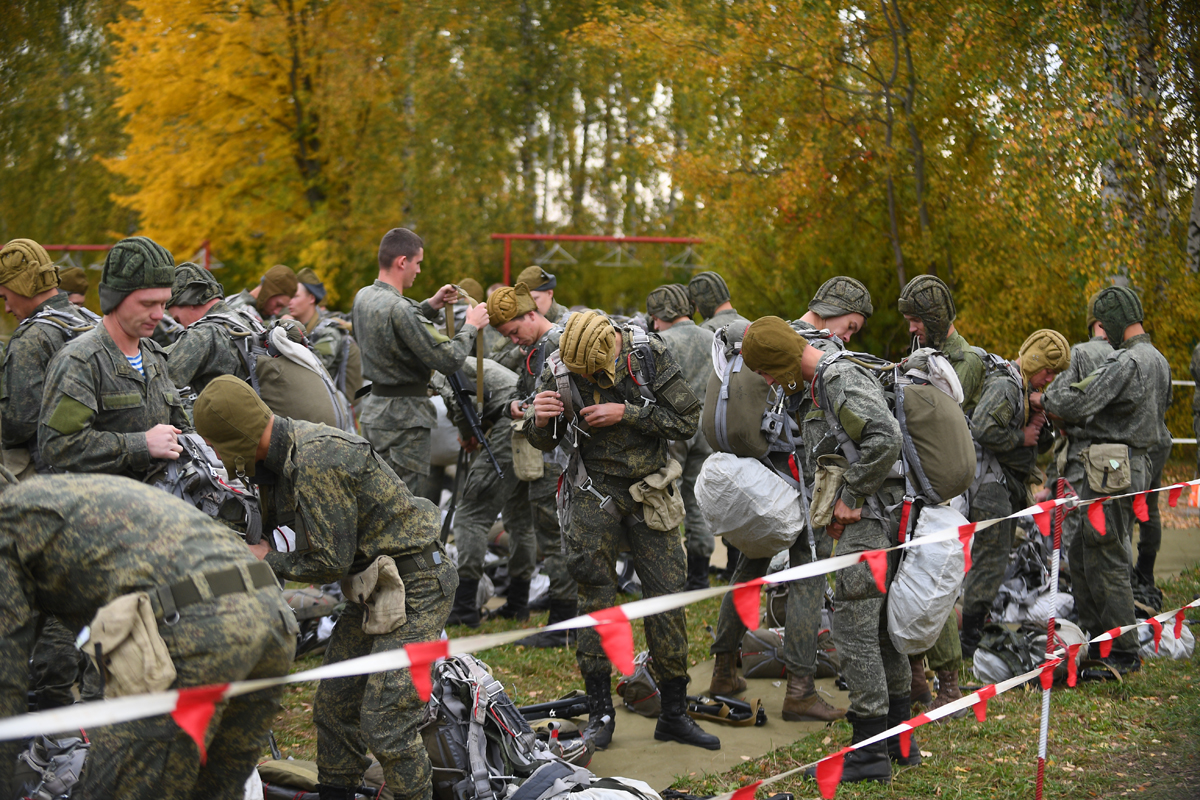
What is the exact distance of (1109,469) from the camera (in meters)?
6.00

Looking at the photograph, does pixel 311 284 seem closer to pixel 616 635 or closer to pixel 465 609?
pixel 465 609

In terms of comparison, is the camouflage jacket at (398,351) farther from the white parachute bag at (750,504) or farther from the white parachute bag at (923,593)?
the white parachute bag at (923,593)

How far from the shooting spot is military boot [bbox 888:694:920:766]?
4.61m

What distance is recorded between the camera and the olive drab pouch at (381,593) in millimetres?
3600

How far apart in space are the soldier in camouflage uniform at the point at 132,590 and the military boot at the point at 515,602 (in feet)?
13.8

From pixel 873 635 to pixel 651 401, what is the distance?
4.93 feet

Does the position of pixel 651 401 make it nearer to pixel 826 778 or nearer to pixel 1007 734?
pixel 826 778

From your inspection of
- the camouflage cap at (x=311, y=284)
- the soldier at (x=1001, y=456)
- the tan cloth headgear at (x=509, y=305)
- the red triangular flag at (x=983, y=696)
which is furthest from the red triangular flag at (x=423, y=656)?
the camouflage cap at (x=311, y=284)

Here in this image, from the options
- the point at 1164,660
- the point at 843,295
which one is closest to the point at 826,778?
the point at 843,295

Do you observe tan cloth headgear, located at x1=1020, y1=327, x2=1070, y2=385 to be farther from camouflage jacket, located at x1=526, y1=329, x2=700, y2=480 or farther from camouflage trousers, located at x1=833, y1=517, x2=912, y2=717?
camouflage jacket, located at x1=526, y1=329, x2=700, y2=480

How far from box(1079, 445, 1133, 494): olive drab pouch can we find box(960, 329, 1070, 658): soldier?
286 mm

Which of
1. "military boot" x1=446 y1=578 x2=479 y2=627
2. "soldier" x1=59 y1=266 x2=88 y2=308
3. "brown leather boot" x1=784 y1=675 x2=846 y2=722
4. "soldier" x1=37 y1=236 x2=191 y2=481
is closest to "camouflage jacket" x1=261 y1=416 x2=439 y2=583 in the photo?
"soldier" x1=37 y1=236 x2=191 y2=481

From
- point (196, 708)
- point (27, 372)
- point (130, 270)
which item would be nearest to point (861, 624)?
point (196, 708)

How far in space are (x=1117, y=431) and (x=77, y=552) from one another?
5.73 m
